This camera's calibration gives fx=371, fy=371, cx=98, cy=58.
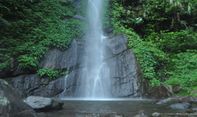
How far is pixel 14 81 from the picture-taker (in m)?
17.1

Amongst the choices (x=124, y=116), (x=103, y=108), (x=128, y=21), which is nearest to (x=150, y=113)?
(x=124, y=116)

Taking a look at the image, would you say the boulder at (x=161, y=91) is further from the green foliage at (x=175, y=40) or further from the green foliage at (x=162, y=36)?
the green foliage at (x=175, y=40)

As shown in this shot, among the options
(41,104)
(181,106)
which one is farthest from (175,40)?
(41,104)

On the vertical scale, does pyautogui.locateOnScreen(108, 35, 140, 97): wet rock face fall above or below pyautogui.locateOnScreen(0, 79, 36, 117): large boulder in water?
above

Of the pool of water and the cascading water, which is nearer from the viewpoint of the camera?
the pool of water

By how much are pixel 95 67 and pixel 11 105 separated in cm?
997

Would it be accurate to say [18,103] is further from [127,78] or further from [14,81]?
[127,78]

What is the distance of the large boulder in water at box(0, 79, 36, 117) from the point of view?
30.5 ft

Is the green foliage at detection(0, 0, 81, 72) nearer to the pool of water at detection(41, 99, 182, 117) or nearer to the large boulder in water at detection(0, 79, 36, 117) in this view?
the pool of water at detection(41, 99, 182, 117)

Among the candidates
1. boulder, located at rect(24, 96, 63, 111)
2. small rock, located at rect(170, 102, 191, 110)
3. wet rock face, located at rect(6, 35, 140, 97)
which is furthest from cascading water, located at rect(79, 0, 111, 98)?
boulder, located at rect(24, 96, 63, 111)

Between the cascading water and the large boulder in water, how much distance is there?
7.74m

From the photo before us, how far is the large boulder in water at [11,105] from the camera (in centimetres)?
930

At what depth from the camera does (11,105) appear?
31.2 feet

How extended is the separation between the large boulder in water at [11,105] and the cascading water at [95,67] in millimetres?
7740
